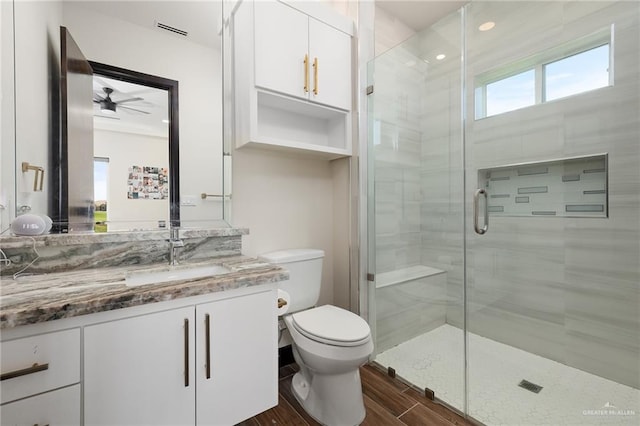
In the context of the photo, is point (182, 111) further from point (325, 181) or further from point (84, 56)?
point (325, 181)

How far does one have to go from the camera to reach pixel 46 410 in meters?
0.78

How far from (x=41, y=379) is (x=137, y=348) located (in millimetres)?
223

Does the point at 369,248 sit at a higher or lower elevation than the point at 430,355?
higher

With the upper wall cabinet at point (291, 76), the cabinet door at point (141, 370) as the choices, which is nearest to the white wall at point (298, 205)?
the upper wall cabinet at point (291, 76)

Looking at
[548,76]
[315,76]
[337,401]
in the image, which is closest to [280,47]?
[315,76]

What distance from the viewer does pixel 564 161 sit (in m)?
1.80

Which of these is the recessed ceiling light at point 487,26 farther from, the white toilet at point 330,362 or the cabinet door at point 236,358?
the cabinet door at point 236,358

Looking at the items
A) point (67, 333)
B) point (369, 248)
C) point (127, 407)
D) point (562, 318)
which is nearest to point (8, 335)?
point (67, 333)

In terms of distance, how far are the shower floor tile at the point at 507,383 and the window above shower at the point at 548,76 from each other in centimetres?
165

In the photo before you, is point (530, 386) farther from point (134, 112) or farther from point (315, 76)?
point (134, 112)

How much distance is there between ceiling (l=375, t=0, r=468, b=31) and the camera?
209cm

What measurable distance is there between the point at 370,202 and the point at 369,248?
32cm

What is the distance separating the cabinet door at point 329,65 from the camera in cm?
171

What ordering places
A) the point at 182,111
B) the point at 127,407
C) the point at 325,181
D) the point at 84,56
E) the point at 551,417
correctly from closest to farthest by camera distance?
the point at 127,407, the point at 84,56, the point at 551,417, the point at 182,111, the point at 325,181
